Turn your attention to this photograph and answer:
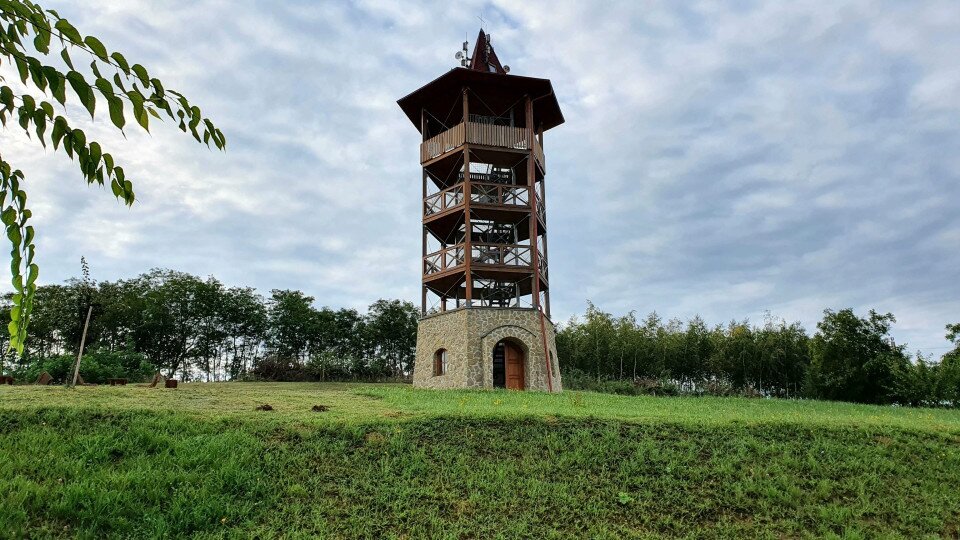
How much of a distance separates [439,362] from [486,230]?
5.25 m

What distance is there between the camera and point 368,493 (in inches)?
298

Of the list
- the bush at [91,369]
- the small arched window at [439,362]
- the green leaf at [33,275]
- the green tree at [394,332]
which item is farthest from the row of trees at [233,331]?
the green leaf at [33,275]

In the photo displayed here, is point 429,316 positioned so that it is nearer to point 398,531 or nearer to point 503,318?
point 503,318

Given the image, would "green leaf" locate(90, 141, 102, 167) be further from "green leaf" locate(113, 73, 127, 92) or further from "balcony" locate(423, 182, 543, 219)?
"balcony" locate(423, 182, 543, 219)

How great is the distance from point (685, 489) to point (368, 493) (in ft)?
13.1

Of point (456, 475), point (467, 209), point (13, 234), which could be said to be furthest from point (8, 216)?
point (467, 209)

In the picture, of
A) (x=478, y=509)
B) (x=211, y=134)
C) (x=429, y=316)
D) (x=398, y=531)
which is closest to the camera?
→ (x=211, y=134)

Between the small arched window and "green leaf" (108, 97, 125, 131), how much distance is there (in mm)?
20317

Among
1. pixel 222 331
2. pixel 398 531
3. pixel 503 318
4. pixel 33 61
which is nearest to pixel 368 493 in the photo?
pixel 398 531

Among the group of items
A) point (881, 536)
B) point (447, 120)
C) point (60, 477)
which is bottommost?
point (881, 536)

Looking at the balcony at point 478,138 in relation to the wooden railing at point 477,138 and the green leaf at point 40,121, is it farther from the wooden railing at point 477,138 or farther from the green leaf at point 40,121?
the green leaf at point 40,121

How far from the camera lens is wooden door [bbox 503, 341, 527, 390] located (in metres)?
21.4

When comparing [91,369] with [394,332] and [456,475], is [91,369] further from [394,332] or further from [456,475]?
[394,332]

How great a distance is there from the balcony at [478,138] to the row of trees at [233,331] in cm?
1888
